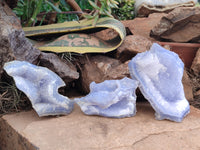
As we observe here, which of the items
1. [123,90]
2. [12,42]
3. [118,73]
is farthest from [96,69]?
[12,42]

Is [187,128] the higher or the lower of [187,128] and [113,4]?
the lower

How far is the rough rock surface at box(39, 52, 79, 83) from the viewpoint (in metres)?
1.56

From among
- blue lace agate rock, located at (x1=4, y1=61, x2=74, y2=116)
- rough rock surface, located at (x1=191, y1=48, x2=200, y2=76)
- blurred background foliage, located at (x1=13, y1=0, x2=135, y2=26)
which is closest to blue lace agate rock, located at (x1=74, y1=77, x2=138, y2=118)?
blue lace agate rock, located at (x1=4, y1=61, x2=74, y2=116)

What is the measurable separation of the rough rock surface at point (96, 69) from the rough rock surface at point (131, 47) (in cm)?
8

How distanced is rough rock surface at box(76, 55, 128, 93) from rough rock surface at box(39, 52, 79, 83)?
9 cm

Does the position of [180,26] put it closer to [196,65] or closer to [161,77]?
[196,65]

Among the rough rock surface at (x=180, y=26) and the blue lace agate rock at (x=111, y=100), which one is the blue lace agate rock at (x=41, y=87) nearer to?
the blue lace agate rock at (x=111, y=100)

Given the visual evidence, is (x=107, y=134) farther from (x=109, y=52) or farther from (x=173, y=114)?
(x=109, y=52)

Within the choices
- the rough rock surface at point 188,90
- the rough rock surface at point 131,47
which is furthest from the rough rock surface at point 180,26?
the rough rock surface at point 188,90

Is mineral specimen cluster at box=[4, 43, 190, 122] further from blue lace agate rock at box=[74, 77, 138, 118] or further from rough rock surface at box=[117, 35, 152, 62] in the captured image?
rough rock surface at box=[117, 35, 152, 62]

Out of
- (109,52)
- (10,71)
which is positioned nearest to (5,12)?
(10,71)

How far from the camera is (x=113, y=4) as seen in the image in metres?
1.88

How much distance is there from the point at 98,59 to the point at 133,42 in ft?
0.87

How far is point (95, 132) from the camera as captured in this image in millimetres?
1187
